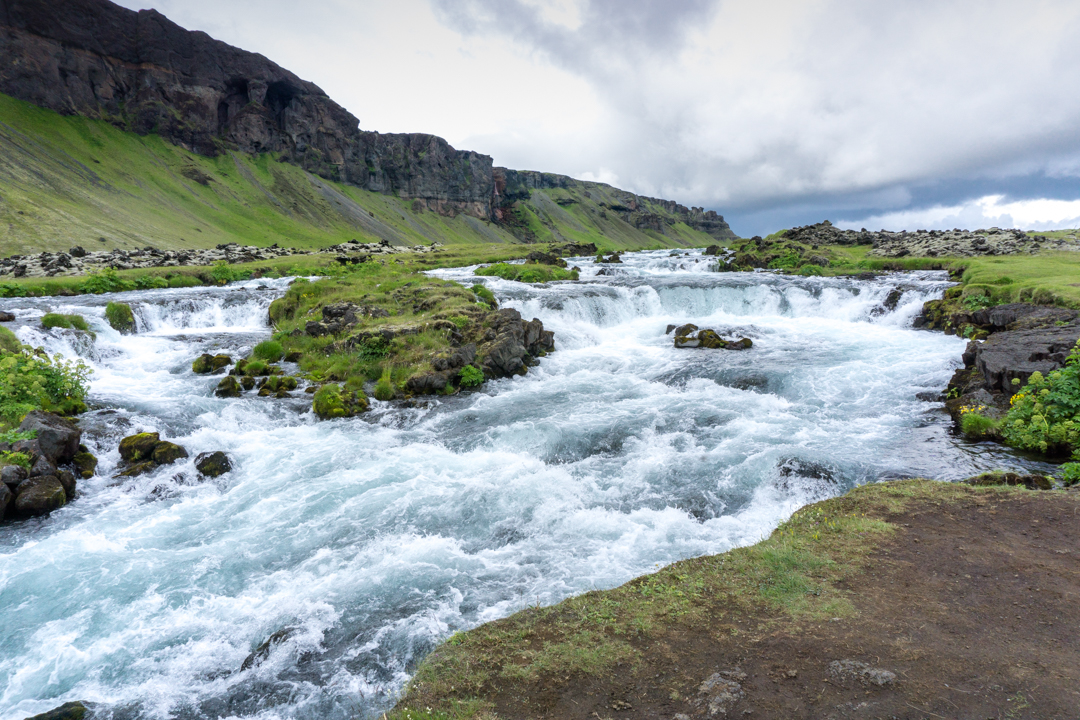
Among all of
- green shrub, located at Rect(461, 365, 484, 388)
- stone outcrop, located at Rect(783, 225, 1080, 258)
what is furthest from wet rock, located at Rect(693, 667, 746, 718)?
stone outcrop, located at Rect(783, 225, 1080, 258)

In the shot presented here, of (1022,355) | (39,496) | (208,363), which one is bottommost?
(39,496)

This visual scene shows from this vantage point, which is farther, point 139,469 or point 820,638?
point 139,469

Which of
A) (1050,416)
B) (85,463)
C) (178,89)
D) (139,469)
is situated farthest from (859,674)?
(178,89)

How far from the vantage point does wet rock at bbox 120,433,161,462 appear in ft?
49.1

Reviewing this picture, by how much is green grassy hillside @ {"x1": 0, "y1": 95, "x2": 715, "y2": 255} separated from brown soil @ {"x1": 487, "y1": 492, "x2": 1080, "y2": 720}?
74304 mm

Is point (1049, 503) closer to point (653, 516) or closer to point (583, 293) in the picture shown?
point (653, 516)

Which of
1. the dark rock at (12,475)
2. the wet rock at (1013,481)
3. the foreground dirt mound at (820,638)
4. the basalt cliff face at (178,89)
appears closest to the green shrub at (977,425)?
the wet rock at (1013,481)

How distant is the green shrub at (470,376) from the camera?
22703 millimetres

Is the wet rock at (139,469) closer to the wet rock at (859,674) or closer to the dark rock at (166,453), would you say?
the dark rock at (166,453)

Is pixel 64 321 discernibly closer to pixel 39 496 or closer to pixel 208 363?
pixel 208 363

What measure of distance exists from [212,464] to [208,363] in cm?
1071

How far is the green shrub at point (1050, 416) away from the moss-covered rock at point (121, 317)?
131 feet

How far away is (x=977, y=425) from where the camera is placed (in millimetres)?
15102

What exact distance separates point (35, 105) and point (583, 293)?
136 m
